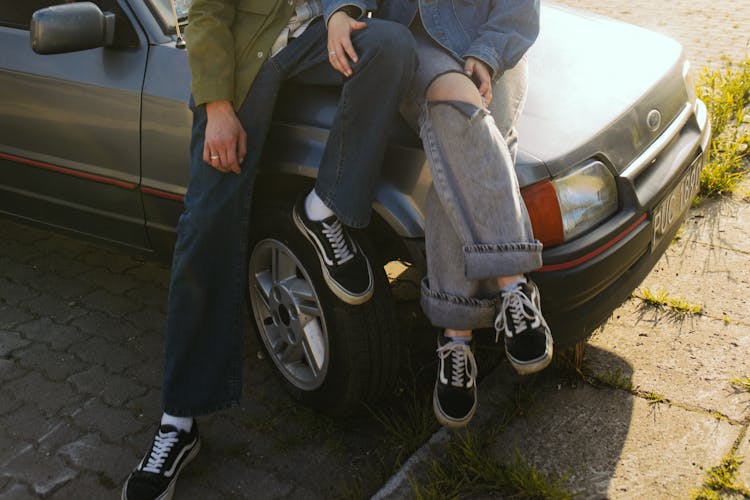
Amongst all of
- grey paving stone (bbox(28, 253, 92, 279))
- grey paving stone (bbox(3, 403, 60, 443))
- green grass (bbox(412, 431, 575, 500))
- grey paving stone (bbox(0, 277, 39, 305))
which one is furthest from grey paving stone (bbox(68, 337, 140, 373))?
green grass (bbox(412, 431, 575, 500))

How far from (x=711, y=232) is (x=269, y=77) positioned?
2.40 meters

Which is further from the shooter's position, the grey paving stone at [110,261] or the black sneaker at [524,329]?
the grey paving stone at [110,261]

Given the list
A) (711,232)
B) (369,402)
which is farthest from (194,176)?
(711,232)

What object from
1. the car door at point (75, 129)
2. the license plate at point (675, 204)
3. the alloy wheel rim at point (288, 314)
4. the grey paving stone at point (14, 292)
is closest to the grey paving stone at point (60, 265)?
the grey paving stone at point (14, 292)

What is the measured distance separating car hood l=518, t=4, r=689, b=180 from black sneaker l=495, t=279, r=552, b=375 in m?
0.34

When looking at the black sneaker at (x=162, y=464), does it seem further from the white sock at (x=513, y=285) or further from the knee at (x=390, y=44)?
the knee at (x=390, y=44)

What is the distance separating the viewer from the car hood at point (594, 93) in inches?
101

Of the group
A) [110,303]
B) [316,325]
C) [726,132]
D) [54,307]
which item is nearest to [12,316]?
[54,307]

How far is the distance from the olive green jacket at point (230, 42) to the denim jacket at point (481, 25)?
215 mm

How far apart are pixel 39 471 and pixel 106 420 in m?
0.32

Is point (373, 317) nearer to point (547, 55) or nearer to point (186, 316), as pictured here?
point (186, 316)

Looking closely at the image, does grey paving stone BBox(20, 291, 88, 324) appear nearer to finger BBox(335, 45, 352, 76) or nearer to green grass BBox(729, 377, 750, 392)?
finger BBox(335, 45, 352, 76)

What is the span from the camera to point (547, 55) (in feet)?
10.2

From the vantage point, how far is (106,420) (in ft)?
10.3
